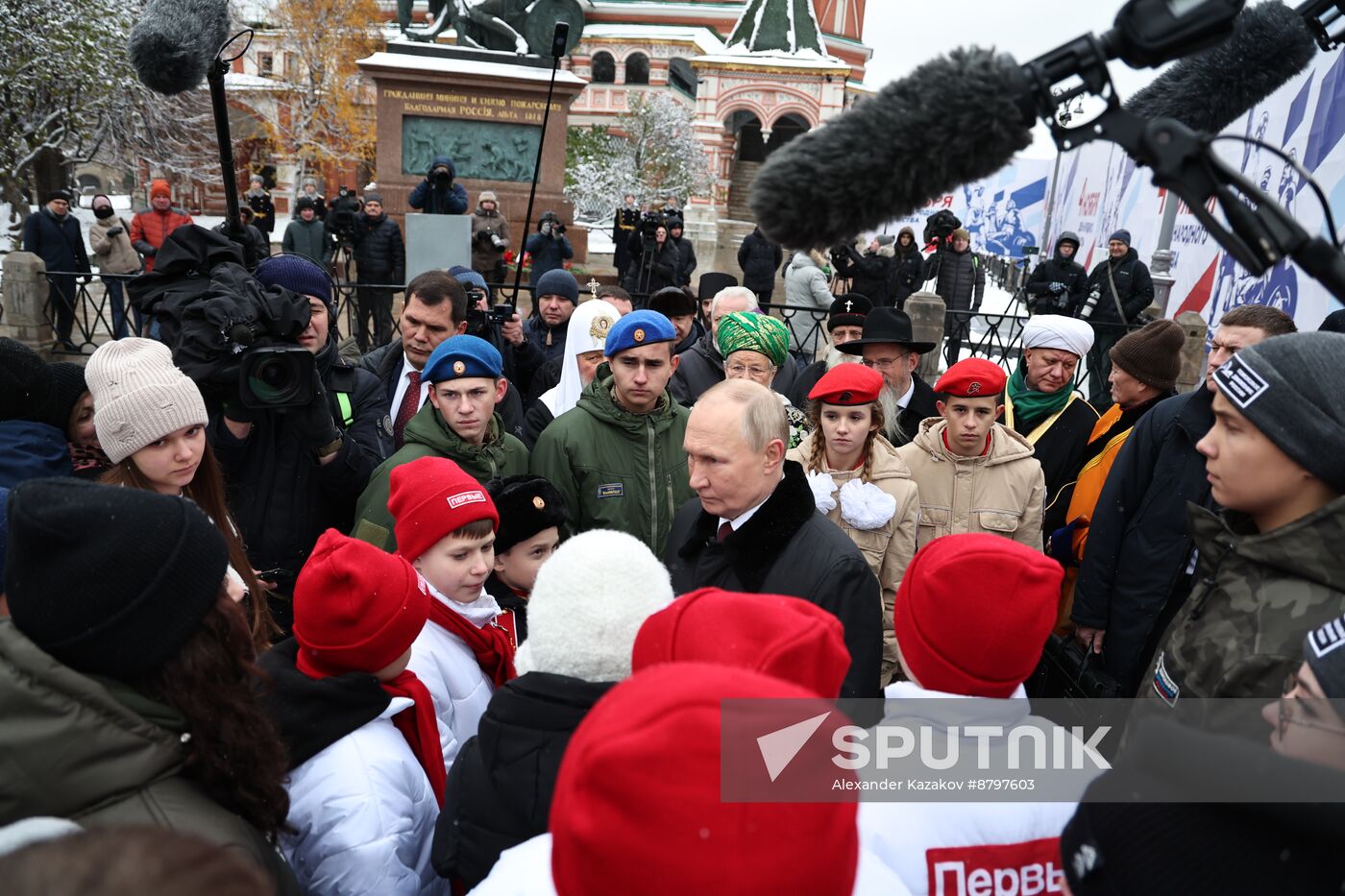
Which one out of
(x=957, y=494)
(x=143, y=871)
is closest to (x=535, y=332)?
(x=957, y=494)

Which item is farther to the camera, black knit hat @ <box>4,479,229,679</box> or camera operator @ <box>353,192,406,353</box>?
camera operator @ <box>353,192,406,353</box>

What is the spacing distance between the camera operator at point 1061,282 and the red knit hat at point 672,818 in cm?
1136

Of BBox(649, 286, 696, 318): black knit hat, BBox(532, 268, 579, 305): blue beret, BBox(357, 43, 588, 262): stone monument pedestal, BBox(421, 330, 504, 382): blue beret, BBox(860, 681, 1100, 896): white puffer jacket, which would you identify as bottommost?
BBox(860, 681, 1100, 896): white puffer jacket

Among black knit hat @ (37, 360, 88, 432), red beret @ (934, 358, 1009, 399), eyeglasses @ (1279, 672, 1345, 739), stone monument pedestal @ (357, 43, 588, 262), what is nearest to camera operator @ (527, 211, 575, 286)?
stone monument pedestal @ (357, 43, 588, 262)

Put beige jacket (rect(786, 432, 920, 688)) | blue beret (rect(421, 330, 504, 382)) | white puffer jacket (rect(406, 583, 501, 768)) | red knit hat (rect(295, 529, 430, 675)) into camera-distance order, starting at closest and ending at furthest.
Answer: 1. red knit hat (rect(295, 529, 430, 675))
2. white puffer jacket (rect(406, 583, 501, 768))
3. blue beret (rect(421, 330, 504, 382))
4. beige jacket (rect(786, 432, 920, 688))

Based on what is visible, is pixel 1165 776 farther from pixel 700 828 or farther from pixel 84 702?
pixel 84 702

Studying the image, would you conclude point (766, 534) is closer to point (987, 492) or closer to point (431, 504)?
point (431, 504)

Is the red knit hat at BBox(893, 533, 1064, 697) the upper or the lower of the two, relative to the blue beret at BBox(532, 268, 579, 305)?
lower

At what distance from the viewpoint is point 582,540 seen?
1911mm

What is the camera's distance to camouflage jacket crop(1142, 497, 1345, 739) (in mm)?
1822

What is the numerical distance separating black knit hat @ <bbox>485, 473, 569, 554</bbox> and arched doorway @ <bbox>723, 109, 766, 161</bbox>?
46.4m

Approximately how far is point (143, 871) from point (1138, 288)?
38.5ft

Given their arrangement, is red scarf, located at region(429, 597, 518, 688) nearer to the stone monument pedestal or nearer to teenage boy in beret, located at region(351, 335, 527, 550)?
teenage boy in beret, located at region(351, 335, 527, 550)

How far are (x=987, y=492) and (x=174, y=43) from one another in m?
3.45
